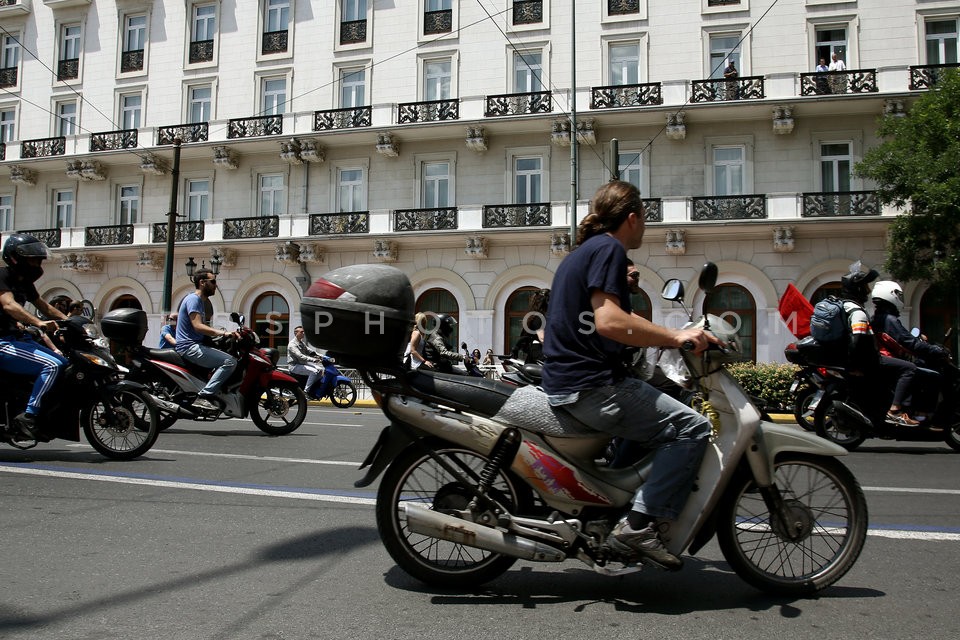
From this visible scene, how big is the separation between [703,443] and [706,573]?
3.07 ft

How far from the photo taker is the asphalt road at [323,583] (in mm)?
2904

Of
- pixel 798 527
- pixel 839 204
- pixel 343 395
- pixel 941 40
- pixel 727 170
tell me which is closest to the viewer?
pixel 798 527

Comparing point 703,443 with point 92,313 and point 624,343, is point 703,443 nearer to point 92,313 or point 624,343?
point 624,343

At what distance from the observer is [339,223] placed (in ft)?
89.2

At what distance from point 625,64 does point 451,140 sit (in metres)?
6.36

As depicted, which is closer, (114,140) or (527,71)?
(527,71)

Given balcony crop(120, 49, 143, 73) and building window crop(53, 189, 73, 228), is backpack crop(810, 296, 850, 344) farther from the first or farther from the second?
building window crop(53, 189, 73, 228)

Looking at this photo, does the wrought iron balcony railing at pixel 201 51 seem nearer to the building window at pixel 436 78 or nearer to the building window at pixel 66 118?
the building window at pixel 66 118

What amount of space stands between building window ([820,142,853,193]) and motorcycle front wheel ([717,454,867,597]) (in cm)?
2305

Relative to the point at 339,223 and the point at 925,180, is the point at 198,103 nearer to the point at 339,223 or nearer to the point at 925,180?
the point at 339,223

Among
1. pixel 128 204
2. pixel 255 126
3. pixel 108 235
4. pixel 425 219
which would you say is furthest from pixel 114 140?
pixel 425 219


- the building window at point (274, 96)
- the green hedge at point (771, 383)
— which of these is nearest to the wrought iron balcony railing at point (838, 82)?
the green hedge at point (771, 383)

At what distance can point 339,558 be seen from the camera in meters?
3.84

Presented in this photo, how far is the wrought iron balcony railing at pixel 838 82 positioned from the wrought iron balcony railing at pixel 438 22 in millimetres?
11919
